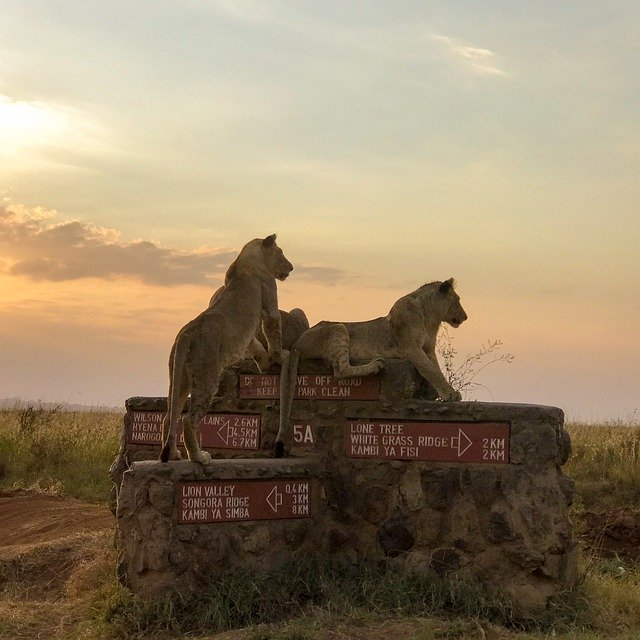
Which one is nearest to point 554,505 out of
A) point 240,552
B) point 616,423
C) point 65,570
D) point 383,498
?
point 383,498

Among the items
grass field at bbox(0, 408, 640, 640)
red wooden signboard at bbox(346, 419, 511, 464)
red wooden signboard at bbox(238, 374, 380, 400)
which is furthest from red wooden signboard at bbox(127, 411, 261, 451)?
grass field at bbox(0, 408, 640, 640)

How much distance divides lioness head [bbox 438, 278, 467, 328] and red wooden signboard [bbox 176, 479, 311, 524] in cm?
229

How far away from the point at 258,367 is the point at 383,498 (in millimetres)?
1741

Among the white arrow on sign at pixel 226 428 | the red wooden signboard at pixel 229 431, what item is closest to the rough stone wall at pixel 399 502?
the red wooden signboard at pixel 229 431

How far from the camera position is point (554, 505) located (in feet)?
24.6

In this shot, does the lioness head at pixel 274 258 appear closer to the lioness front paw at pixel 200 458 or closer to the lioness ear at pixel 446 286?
the lioness ear at pixel 446 286

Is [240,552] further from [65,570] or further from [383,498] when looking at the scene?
[65,570]

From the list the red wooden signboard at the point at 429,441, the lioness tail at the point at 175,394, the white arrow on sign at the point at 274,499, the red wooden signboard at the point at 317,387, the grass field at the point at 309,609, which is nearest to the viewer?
the grass field at the point at 309,609

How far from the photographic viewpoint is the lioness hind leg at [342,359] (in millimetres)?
8117

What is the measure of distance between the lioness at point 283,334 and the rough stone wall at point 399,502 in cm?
67

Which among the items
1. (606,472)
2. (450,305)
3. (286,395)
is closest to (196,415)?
(286,395)

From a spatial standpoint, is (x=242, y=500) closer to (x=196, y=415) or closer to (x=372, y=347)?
(x=196, y=415)

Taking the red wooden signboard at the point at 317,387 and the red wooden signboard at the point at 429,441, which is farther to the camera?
the red wooden signboard at the point at 317,387

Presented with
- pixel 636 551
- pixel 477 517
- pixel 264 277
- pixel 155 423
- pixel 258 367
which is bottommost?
pixel 636 551
